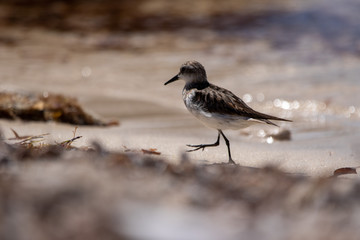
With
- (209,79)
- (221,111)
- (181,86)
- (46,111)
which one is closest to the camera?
(221,111)

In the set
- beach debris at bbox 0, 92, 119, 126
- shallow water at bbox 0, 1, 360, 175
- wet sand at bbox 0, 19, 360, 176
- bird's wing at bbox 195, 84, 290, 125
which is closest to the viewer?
bird's wing at bbox 195, 84, 290, 125

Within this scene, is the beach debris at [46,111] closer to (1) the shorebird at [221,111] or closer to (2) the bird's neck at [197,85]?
(2) the bird's neck at [197,85]

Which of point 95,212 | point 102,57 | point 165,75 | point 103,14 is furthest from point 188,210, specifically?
point 103,14

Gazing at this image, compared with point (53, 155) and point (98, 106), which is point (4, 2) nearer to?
point (98, 106)

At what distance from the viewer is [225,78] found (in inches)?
365

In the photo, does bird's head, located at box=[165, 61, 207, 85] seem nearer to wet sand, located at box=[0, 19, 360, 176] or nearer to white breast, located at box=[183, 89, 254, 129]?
white breast, located at box=[183, 89, 254, 129]

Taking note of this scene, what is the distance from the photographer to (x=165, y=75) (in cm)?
960

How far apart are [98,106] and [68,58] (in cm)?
407

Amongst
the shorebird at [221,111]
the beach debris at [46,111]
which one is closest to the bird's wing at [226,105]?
the shorebird at [221,111]

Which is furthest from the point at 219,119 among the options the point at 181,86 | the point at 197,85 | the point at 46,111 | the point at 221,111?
the point at 181,86

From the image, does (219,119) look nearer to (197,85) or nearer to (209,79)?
(197,85)

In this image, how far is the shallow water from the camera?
4969 millimetres

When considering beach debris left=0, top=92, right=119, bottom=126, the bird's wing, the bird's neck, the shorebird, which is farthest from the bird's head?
beach debris left=0, top=92, right=119, bottom=126

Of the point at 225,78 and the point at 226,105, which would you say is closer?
the point at 226,105
